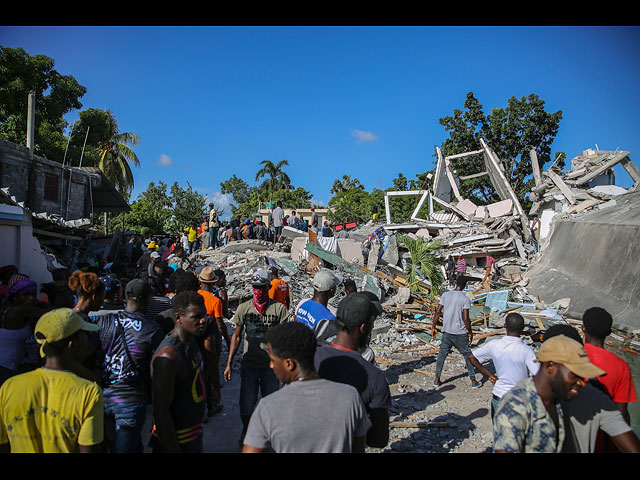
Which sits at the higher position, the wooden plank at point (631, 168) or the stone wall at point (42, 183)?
the wooden plank at point (631, 168)

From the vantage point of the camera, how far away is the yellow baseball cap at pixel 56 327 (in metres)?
2.12

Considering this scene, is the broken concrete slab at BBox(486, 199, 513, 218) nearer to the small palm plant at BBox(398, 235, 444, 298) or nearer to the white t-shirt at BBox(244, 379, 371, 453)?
the small palm plant at BBox(398, 235, 444, 298)

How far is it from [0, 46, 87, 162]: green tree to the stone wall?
4.72 m

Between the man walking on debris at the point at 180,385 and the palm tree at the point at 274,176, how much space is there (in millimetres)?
45212

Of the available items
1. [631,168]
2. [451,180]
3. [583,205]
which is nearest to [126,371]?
[583,205]

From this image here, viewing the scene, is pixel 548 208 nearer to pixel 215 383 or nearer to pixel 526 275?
pixel 526 275

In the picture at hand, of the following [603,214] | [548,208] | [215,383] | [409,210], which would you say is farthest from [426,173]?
[215,383]

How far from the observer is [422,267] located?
13.9 meters

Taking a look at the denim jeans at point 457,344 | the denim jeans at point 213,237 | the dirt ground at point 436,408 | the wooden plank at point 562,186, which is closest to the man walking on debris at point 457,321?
the denim jeans at point 457,344

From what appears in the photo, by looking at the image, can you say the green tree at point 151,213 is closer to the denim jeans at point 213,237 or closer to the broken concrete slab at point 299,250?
the denim jeans at point 213,237

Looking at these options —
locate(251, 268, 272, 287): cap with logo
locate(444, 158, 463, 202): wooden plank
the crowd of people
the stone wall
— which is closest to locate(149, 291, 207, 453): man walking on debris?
the crowd of people

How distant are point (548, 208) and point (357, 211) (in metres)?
12.6

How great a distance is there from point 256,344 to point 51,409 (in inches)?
76.5

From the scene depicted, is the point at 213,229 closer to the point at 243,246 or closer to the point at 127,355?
the point at 243,246
